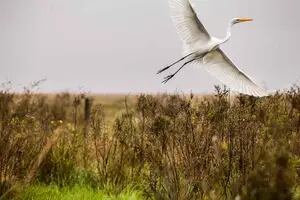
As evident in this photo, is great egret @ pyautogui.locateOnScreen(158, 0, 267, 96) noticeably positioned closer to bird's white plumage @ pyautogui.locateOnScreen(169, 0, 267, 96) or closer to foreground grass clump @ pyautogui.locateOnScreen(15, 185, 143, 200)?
bird's white plumage @ pyautogui.locateOnScreen(169, 0, 267, 96)

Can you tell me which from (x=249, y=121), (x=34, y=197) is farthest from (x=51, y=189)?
(x=249, y=121)

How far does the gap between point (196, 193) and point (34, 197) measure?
2069mm

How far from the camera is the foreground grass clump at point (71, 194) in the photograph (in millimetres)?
7367

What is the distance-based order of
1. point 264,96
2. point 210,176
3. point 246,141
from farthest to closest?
point 264,96
point 210,176
point 246,141

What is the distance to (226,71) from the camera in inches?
394

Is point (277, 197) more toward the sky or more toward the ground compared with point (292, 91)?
more toward the ground

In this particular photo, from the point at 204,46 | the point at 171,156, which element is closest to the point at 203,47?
the point at 204,46

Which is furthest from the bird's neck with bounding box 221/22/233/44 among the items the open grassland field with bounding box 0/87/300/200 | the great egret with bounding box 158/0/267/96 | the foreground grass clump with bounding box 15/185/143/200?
the foreground grass clump with bounding box 15/185/143/200

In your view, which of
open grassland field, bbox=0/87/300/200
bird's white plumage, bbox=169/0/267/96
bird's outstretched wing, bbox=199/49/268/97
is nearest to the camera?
open grassland field, bbox=0/87/300/200

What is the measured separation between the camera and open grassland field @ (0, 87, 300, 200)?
580cm

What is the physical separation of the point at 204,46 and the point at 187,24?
0.43 m

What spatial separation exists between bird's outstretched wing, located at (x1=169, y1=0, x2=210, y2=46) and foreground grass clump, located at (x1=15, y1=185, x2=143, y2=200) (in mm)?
2949

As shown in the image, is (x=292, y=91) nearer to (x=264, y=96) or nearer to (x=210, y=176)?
(x=264, y=96)

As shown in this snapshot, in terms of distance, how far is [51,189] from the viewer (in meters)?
7.90
